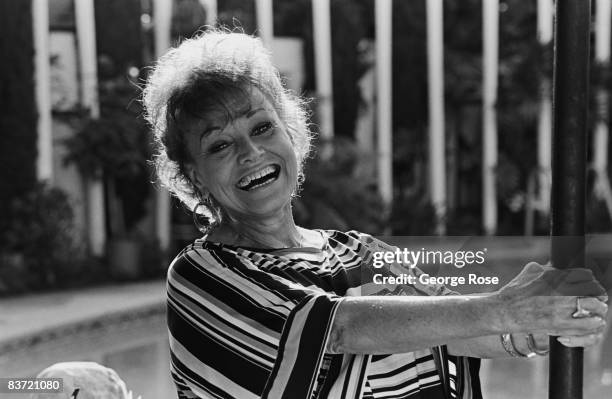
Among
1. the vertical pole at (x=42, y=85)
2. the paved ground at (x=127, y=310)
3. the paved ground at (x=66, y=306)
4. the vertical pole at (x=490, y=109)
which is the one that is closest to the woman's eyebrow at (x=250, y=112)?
→ the paved ground at (x=127, y=310)

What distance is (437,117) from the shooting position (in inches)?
400

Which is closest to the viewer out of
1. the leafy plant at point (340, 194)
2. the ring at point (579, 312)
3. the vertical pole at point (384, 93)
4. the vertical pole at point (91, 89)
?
the ring at point (579, 312)

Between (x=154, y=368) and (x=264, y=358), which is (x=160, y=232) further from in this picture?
(x=264, y=358)

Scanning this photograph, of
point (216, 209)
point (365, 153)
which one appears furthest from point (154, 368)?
point (365, 153)

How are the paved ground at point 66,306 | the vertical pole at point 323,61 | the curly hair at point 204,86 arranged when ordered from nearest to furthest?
1. the curly hair at point 204,86
2. the paved ground at point 66,306
3. the vertical pole at point 323,61

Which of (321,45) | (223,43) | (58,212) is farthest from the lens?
(321,45)

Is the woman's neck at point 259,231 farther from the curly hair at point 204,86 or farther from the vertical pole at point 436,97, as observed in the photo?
the vertical pole at point 436,97

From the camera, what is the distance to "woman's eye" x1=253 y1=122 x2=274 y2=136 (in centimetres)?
94

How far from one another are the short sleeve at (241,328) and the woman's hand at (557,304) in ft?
0.54

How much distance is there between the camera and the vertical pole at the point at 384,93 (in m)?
9.83

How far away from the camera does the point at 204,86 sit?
0.90m

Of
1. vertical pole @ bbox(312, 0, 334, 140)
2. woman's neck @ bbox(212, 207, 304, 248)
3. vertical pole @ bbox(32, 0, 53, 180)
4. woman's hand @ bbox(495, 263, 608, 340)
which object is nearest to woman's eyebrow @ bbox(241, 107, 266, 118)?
woman's neck @ bbox(212, 207, 304, 248)

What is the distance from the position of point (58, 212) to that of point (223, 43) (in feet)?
23.0

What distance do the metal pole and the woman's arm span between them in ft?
0.09
